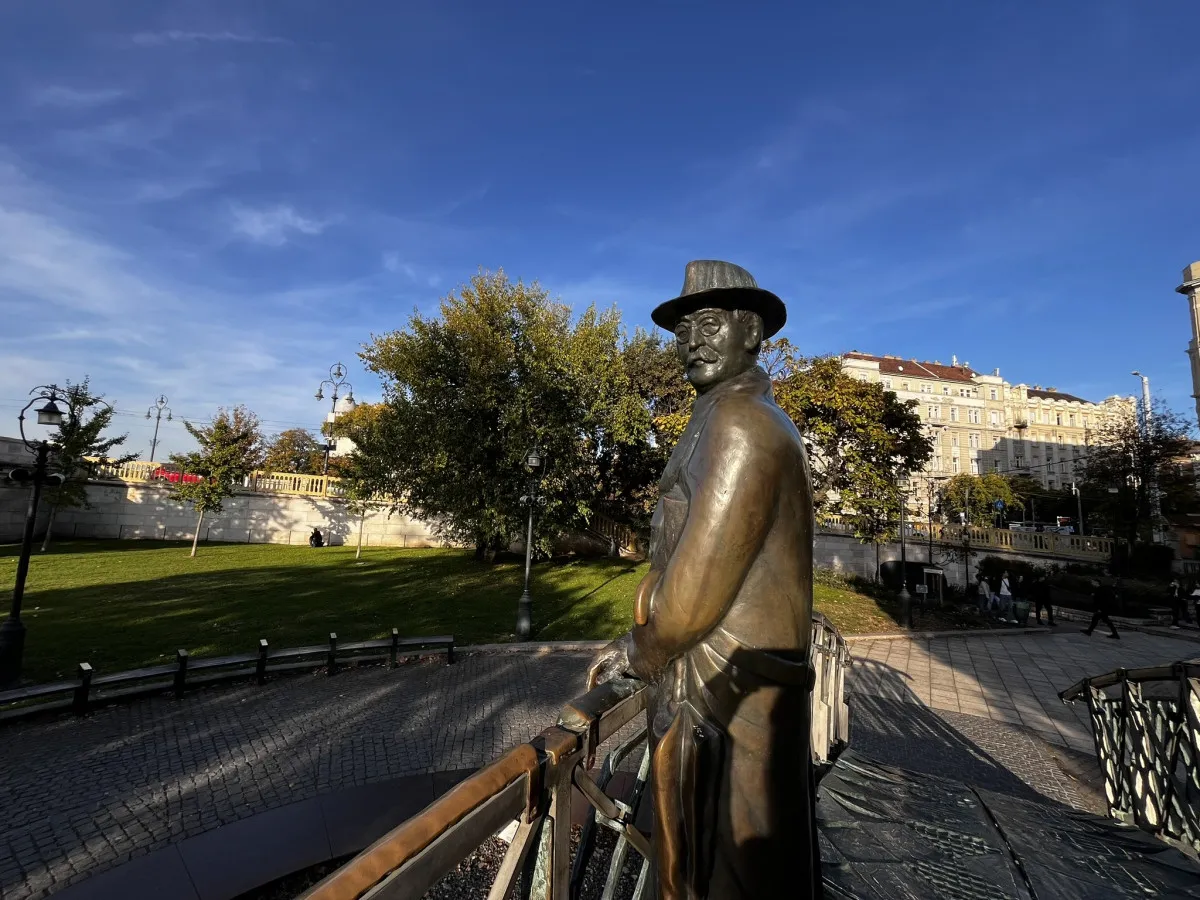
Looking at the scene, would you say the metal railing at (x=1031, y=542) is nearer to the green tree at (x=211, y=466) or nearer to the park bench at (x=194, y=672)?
the park bench at (x=194, y=672)

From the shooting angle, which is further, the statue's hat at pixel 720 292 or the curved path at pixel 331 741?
the curved path at pixel 331 741

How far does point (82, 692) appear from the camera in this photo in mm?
7012

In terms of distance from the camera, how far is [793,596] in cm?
164

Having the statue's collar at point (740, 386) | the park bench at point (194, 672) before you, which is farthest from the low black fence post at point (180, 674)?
the statue's collar at point (740, 386)

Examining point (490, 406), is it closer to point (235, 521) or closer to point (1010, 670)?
point (1010, 670)

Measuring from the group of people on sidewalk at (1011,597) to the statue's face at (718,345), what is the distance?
17.3 m

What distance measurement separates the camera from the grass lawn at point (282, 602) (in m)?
10.3

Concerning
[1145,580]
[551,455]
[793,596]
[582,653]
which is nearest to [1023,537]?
[1145,580]

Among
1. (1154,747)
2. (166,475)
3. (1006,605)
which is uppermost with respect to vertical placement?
(166,475)

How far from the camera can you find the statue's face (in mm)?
1958

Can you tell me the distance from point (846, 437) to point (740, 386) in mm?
17888

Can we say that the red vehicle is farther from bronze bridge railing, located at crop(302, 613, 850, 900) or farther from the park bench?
bronze bridge railing, located at crop(302, 613, 850, 900)

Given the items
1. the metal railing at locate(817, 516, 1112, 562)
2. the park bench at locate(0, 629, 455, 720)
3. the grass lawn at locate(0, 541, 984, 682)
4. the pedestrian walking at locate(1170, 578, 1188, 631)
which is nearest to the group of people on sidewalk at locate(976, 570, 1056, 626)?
the pedestrian walking at locate(1170, 578, 1188, 631)

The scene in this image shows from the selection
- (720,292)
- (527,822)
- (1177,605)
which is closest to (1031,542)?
(1177,605)
